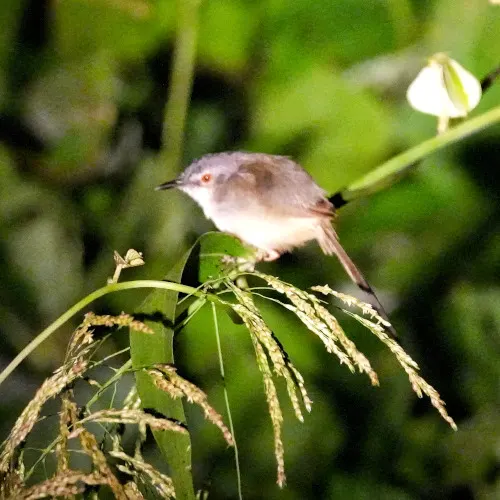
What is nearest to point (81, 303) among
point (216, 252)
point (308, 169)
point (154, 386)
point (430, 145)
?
point (154, 386)

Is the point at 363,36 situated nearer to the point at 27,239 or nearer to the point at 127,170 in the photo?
the point at 127,170

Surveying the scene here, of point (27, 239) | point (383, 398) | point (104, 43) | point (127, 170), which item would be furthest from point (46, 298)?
point (383, 398)

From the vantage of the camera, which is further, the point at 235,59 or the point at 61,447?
the point at 235,59

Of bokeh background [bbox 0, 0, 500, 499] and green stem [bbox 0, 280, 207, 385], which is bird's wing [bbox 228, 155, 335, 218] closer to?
bokeh background [bbox 0, 0, 500, 499]

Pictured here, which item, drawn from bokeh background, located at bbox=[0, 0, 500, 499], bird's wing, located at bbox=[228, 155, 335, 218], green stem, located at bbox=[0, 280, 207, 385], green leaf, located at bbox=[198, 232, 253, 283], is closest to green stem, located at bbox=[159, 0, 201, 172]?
bokeh background, located at bbox=[0, 0, 500, 499]

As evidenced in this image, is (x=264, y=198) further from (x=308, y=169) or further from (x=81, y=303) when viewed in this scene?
(x=81, y=303)

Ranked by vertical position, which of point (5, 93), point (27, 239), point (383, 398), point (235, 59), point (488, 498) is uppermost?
point (235, 59)

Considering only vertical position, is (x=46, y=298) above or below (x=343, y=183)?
below
